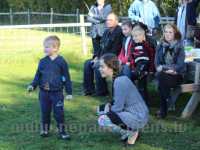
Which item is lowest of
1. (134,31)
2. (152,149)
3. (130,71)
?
(152,149)

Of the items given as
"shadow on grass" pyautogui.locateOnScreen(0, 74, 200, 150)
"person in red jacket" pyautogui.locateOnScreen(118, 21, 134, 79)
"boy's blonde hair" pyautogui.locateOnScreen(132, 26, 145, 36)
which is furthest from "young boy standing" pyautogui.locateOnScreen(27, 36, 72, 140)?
"boy's blonde hair" pyautogui.locateOnScreen(132, 26, 145, 36)

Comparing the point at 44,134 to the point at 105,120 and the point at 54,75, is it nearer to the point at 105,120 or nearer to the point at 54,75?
the point at 54,75

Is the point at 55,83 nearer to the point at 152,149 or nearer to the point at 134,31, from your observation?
the point at 152,149

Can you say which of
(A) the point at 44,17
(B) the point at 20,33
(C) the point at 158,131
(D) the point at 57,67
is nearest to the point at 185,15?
(C) the point at 158,131

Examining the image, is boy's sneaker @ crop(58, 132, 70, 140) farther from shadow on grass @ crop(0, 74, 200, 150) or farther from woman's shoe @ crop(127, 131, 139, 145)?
woman's shoe @ crop(127, 131, 139, 145)

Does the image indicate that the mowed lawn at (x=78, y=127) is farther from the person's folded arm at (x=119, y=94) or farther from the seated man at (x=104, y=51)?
the person's folded arm at (x=119, y=94)

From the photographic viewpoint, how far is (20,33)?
2125cm

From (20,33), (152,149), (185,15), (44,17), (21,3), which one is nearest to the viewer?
(152,149)

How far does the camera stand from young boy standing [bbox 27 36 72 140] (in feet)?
20.4

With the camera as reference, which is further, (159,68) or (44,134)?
(159,68)

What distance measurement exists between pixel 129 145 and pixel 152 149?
0.94 feet

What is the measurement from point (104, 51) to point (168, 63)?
159 centimetres

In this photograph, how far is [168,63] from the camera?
7.39 m

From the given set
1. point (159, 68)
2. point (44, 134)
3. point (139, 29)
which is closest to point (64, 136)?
point (44, 134)
